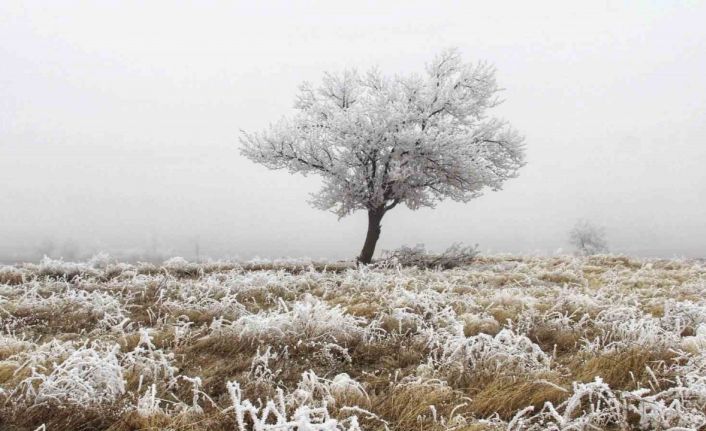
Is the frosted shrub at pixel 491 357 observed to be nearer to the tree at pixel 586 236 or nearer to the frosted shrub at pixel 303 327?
the frosted shrub at pixel 303 327

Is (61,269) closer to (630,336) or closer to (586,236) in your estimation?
(630,336)

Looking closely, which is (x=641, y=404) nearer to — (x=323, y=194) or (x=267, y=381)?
(x=267, y=381)

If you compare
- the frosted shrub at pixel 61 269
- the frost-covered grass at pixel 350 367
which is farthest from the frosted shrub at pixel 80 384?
the frosted shrub at pixel 61 269

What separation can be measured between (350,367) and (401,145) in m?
13.4

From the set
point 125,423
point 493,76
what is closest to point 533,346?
point 125,423

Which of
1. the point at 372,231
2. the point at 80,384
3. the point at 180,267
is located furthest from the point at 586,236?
the point at 80,384

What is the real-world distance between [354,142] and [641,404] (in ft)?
48.4

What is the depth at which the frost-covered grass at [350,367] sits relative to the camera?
3271 millimetres

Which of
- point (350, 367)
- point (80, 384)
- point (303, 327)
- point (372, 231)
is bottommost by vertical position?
point (350, 367)

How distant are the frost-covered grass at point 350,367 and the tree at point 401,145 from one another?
1005 centimetres

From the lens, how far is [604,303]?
24.9 feet

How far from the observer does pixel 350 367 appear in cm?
462

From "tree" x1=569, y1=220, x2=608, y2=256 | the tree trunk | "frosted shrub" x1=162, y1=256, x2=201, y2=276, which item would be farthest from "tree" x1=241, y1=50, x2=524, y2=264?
"tree" x1=569, y1=220, x2=608, y2=256

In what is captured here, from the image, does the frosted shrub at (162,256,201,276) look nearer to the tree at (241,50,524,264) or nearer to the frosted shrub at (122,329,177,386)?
the tree at (241,50,524,264)
